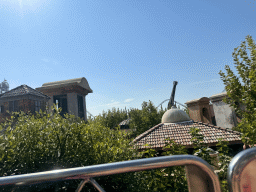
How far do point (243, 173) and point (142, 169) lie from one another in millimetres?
396

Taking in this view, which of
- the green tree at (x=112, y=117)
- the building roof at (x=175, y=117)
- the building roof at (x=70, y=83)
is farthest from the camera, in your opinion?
the green tree at (x=112, y=117)

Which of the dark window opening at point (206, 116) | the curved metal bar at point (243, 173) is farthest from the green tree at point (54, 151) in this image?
the dark window opening at point (206, 116)

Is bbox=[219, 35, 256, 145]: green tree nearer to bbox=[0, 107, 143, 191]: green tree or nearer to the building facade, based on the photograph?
bbox=[0, 107, 143, 191]: green tree

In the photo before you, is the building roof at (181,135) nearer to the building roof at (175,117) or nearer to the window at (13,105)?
the building roof at (175,117)

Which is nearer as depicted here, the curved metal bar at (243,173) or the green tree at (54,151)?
the curved metal bar at (243,173)

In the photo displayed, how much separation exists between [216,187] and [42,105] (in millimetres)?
20403

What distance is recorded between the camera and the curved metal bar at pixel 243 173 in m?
0.72

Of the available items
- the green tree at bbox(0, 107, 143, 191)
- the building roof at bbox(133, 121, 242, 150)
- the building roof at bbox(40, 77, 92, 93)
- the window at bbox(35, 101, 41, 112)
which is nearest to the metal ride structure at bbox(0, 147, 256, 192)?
the green tree at bbox(0, 107, 143, 191)

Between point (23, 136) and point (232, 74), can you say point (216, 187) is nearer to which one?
point (23, 136)

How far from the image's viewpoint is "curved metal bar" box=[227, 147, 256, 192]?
2.35ft

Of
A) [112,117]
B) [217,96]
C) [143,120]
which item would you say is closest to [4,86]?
[112,117]

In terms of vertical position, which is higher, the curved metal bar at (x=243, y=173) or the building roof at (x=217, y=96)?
the building roof at (x=217, y=96)

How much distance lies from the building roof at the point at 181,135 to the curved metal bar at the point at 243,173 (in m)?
11.1

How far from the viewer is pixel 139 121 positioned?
25.6m
